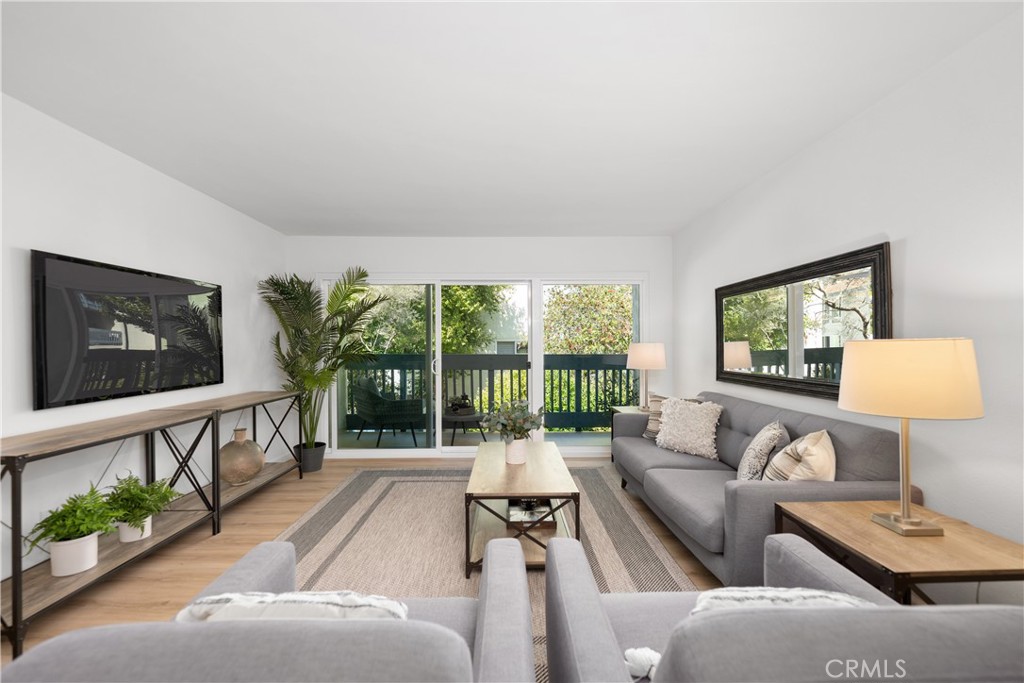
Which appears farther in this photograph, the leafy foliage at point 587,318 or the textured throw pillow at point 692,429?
the leafy foliage at point 587,318

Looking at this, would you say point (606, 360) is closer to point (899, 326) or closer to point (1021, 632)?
point (899, 326)

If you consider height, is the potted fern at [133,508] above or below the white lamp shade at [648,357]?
below

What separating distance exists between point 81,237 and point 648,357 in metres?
4.15

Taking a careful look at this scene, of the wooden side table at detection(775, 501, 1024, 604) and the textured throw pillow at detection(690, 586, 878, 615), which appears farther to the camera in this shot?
the wooden side table at detection(775, 501, 1024, 604)

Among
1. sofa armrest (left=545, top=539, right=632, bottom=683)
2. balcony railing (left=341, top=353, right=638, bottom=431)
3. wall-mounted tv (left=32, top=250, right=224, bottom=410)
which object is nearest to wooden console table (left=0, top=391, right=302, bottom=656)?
wall-mounted tv (left=32, top=250, right=224, bottom=410)

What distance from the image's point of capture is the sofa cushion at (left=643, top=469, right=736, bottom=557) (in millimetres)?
2100

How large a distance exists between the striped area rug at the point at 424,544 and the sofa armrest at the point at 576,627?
628 millimetres

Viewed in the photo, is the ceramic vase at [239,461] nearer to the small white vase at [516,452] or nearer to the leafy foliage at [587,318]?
the small white vase at [516,452]

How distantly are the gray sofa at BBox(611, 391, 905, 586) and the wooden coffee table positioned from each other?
58cm

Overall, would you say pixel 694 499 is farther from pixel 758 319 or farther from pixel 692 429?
pixel 758 319

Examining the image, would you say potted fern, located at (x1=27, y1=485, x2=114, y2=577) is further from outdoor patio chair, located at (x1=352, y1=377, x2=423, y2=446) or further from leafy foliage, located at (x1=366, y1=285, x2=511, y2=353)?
leafy foliage, located at (x1=366, y1=285, x2=511, y2=353)

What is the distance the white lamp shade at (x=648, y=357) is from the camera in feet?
13.6

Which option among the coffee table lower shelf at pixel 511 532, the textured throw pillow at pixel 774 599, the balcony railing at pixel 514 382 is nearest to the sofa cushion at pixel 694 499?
the coffee table lower shelf at pixel 511 532

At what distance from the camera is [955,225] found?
1845 millimetres
